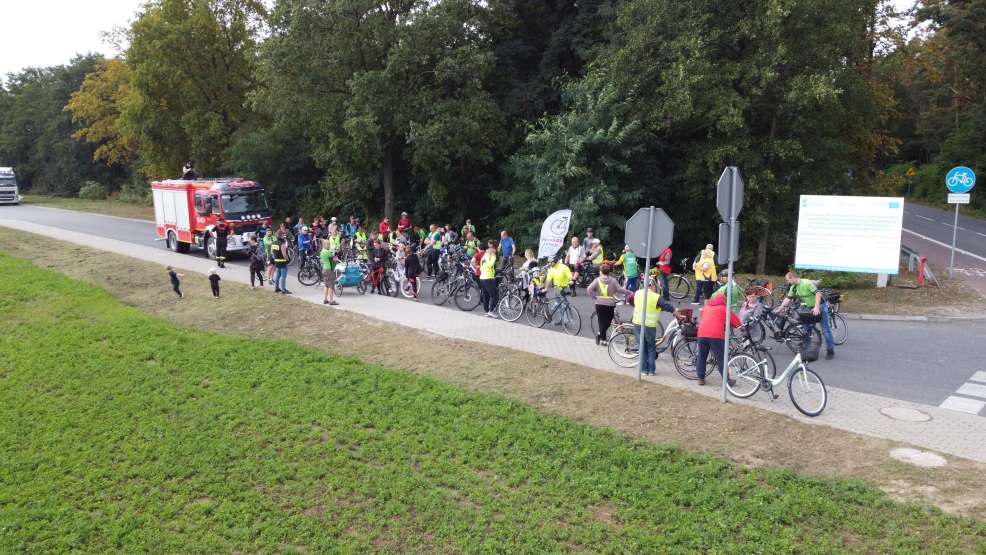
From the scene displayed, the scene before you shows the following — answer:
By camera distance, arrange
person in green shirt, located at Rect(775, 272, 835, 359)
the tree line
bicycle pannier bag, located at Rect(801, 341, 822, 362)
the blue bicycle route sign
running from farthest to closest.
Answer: the tree line
the blue bicycle route sign
person in green shirt, located at Rect(775, 272, 835, 359)
bicycle pannier bag, located at Rect(801, 341, 822, 362)

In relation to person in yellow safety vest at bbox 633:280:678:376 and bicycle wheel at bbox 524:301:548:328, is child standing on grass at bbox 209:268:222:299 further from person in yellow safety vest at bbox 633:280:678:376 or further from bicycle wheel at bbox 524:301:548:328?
person in yellow safety vest at bbox 633:280:678:376

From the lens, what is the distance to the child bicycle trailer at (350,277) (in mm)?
17688

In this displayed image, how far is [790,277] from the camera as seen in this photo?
1237 centimetres

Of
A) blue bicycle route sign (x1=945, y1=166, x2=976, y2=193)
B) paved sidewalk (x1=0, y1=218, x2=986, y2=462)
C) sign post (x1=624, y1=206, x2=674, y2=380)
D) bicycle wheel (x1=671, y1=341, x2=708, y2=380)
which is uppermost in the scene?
blue bicycle route sign (x1=945, y1=166, x2=976, y2=193)

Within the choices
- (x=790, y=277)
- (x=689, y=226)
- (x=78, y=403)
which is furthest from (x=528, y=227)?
(x=78, y=403)

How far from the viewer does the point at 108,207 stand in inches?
2019

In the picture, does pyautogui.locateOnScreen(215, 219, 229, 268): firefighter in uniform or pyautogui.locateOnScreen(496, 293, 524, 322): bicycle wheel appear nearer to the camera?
pyautogui.locateOnScreen(496, 293, 524, 322): bicycle wheel

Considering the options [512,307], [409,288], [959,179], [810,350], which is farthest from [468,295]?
[959,179]

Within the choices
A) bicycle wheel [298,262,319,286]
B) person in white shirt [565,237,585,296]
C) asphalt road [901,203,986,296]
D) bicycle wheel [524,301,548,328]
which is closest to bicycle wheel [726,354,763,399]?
bicycle wheel [524,301,548,328]

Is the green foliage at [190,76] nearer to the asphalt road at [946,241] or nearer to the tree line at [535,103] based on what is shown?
the tree line at [535,103]

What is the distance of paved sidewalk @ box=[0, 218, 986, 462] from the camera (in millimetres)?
8141

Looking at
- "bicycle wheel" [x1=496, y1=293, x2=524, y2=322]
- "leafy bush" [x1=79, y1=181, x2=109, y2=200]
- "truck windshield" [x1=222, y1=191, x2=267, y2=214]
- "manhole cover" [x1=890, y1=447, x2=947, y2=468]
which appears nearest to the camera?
"manhole cover" [x1=890, y1=447, x2=947, y2=468]

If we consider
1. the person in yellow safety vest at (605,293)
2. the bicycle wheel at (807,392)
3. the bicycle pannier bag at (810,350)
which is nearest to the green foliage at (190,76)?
the person in yellow safety vest at (605,293)

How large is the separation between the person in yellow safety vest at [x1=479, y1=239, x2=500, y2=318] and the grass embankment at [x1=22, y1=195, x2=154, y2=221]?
33790 mm
